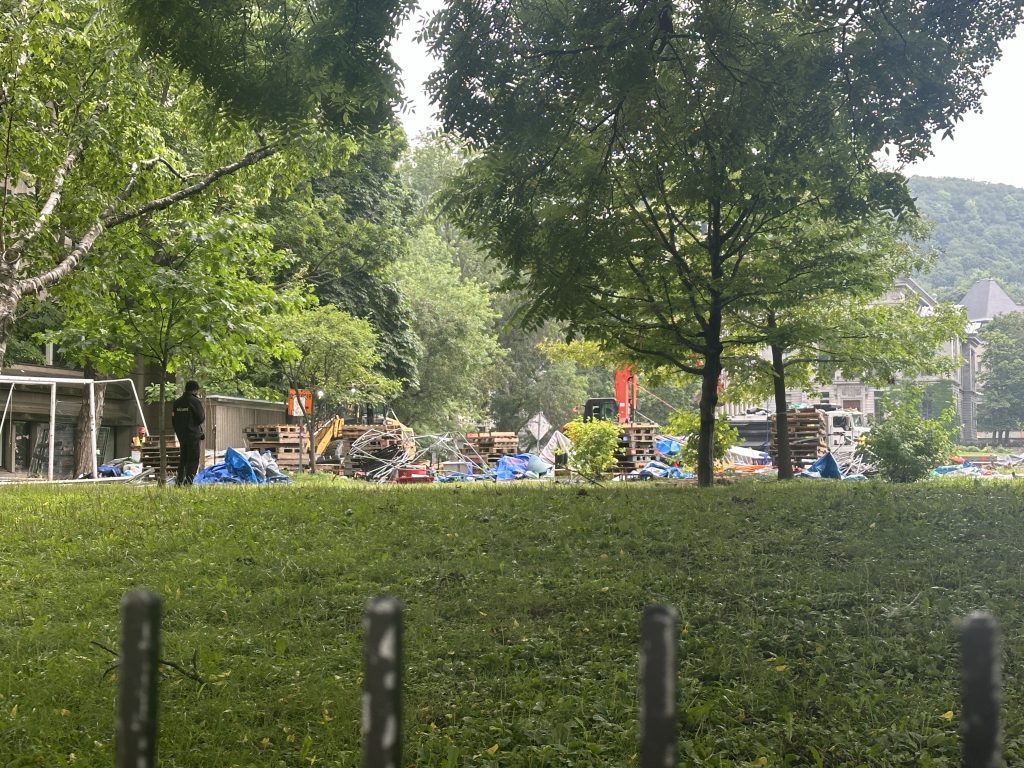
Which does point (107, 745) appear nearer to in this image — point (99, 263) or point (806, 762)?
point (806, 762)

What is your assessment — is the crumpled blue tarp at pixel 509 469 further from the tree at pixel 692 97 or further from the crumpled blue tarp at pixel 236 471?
the tree at pixel 692 97

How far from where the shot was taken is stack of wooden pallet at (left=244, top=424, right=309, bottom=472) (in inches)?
1339

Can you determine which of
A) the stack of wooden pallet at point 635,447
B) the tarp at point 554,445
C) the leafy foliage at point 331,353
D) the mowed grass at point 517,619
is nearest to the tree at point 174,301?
the mowed grass at point 517,619

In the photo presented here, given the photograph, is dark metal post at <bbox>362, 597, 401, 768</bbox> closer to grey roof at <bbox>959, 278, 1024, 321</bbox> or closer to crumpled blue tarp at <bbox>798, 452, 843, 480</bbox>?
crumpled blue tarp at <bbox>798, 452, 843, 480</bbox>

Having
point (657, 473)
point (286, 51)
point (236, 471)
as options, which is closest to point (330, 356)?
point (236, 471)

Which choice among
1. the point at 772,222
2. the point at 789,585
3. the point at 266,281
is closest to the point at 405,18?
the point at 789,585

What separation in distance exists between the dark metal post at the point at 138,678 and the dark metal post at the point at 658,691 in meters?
0.72

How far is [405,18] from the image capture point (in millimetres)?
8391

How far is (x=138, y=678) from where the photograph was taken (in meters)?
1.51

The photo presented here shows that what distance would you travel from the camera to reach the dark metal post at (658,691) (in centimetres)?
139

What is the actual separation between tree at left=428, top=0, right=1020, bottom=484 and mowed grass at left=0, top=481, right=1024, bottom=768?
3692 mm

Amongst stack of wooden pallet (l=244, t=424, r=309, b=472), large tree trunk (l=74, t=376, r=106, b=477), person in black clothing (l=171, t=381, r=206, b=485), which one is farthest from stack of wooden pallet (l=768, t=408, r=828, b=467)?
large tree trunk (l=74, t=376, r=106, b=477)

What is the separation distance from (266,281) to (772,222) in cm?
1506

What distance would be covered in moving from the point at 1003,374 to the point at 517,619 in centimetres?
8078
